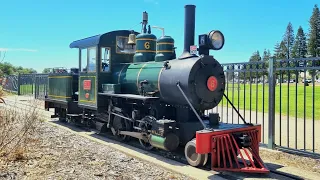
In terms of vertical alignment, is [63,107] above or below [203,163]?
above

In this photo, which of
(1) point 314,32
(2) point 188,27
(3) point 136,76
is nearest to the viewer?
(2) point 188,27

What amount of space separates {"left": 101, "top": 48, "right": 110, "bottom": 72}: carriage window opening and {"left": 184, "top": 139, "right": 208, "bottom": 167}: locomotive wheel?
4.54 metres

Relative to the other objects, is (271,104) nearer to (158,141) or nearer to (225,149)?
(225,149)

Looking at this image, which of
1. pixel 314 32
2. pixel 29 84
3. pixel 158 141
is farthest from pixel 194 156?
pixel 314 32

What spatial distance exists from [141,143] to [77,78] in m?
4.98

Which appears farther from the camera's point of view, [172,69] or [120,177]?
[172,69]

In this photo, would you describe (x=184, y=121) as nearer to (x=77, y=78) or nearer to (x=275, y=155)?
(x=275, y=155)

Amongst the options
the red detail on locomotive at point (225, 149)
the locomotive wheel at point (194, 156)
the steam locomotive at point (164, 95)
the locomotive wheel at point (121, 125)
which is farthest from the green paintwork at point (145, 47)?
the red detail on locomotive at point (225, 149)

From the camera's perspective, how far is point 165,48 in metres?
8.32

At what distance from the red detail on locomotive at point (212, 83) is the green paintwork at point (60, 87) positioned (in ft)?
20.8

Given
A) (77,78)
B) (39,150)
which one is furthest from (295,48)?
(39,150)

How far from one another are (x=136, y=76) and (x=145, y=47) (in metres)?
1.06

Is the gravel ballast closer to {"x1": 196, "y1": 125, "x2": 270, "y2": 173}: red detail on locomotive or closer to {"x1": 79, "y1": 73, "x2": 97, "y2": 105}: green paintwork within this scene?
{"x1": 196, "y1": 125, "x2": 270, "y2": 173}: red detail on locomotive

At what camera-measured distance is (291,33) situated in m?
73.2
